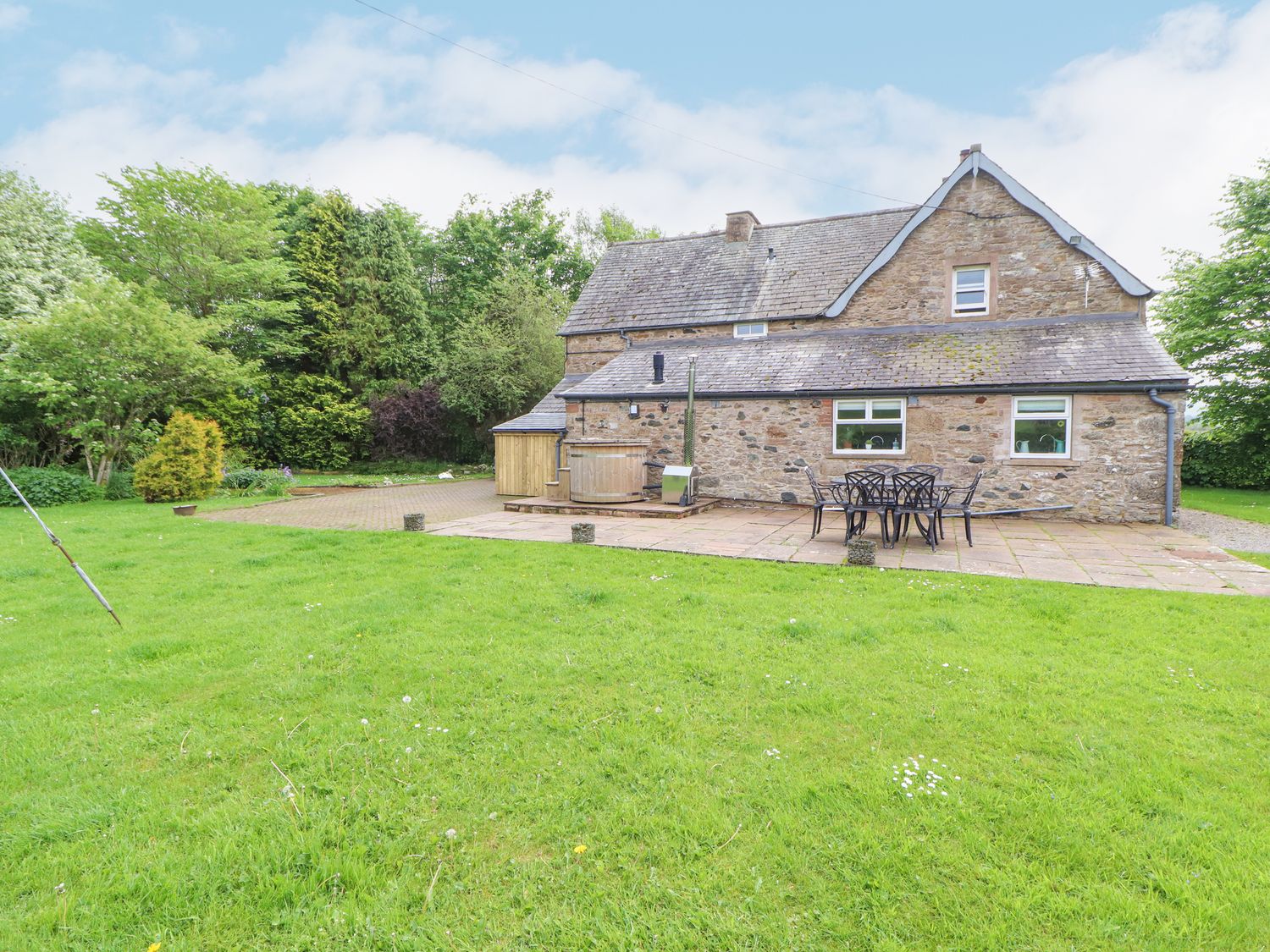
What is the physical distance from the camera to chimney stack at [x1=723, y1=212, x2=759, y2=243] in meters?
19.0

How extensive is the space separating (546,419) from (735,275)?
22.7 feet

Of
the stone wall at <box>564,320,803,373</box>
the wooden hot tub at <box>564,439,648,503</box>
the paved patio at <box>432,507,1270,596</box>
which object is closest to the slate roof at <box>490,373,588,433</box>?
the stone wall at <box>564,320,803,373</box>

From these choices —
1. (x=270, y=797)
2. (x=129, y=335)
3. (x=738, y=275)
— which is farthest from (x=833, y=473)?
(x=129, y=335)

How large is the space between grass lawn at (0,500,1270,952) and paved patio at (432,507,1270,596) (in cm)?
138

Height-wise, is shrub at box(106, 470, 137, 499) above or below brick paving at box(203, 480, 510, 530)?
above

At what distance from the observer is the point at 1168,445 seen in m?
10.9

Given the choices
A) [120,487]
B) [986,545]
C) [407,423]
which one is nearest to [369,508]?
[120,487]

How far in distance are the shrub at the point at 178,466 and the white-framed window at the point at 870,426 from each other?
15.3 meters

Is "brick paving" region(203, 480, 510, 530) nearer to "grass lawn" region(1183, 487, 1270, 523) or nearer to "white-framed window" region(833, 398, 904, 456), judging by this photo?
"white-framed window" region(833, 398, 904, 456)

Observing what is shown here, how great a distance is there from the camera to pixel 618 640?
15.8 feet

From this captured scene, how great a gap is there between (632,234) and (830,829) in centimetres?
4013

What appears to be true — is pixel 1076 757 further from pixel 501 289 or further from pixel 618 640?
pixel 501 289

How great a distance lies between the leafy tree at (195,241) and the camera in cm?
2333

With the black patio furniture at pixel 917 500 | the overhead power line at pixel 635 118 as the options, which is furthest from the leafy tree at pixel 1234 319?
the black patio furniture at pixel 917 500
